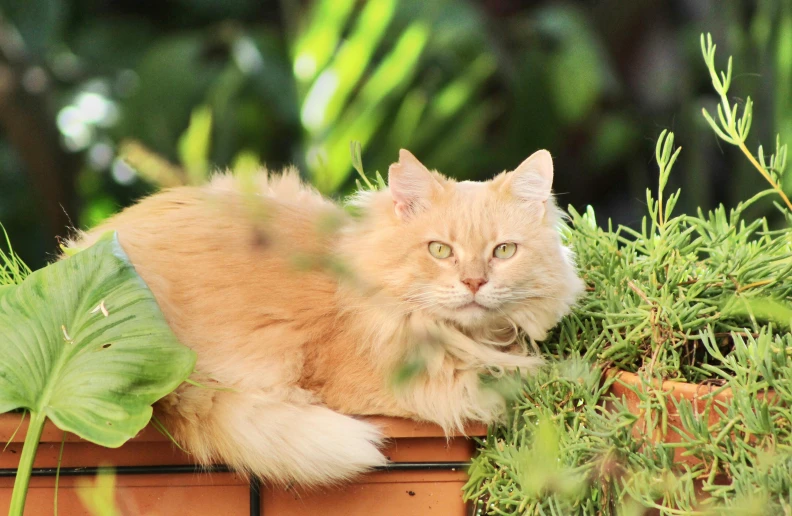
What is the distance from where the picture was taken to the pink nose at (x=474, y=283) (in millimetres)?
1182

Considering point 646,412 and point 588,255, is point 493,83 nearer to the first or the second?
point 588,255

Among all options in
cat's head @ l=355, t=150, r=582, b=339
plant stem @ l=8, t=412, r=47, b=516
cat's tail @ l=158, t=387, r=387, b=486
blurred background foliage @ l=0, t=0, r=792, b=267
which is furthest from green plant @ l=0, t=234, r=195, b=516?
blurred background foliage @ l=0, t=0, r=792, b=267

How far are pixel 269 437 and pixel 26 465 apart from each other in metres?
0.31

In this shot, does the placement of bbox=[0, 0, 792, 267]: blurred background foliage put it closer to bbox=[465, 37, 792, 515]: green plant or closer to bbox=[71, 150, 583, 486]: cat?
bbox=[71, 150, 583, 486]: cat

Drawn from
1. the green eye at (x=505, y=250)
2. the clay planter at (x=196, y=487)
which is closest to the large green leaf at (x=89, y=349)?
the clay planter at (x=196, y=487)

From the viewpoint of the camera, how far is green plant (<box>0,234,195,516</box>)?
933 millimetres

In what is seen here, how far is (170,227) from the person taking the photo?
4.46 feet

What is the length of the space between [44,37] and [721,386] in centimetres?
231

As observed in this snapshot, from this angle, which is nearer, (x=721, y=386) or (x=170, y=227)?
(x=721, y=386)

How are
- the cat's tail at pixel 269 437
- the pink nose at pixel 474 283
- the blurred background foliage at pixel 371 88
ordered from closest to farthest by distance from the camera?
the cat's tail at pixel 269 437 → the pink nose at pixel 474 283 → the blurred background foliage at pixel 371 88

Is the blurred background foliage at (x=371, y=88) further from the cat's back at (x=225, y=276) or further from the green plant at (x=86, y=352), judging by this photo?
the green plant at (x=86, y=352)

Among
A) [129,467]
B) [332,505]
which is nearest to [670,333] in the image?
[332,505]

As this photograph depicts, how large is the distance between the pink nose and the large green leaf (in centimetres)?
41

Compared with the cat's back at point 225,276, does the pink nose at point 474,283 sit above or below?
below
